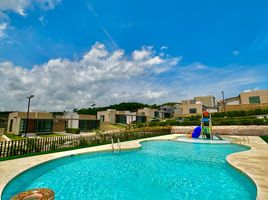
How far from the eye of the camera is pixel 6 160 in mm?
9430

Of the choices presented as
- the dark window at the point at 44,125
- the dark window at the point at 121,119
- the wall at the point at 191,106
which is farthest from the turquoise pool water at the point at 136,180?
the dark window at the point at 121,119

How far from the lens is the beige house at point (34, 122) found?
2962cm

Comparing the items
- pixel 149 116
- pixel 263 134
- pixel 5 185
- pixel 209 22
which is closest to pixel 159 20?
pixel 209 22

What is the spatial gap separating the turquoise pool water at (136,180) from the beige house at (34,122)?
24.5 m

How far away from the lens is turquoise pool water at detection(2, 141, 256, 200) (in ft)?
19.7

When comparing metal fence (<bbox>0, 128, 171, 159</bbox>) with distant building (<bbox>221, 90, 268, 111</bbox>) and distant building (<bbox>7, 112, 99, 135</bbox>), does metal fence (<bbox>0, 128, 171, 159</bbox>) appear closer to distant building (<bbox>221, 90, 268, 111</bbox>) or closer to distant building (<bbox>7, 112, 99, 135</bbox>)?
distant building (<bbox>7, 112, 99, 135</bbox>)

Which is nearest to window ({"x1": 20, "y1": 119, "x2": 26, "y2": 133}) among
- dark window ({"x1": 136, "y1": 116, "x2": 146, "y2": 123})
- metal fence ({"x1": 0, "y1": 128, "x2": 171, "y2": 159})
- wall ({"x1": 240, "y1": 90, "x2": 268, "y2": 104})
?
metal fence ({"x1": 0, "y1": 128, "x2": 171, "y2": 159})

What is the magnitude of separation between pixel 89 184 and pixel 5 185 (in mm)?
2963

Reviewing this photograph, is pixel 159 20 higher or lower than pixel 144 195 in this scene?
higher

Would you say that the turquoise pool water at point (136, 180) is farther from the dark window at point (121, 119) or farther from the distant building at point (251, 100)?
the dark window at point (121, 119)

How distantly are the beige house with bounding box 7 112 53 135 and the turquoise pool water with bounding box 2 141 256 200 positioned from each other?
24.5 meters

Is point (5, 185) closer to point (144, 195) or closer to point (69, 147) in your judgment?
point (144, 195)

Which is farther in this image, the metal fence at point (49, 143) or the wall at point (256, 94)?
the wall at point (256, 94)

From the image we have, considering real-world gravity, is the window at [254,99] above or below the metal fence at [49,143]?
above
